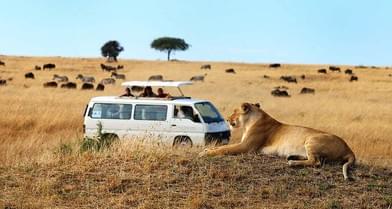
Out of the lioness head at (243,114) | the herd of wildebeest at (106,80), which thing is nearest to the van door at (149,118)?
the lioness head at (243,114)

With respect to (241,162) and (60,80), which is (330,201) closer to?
(241,162)

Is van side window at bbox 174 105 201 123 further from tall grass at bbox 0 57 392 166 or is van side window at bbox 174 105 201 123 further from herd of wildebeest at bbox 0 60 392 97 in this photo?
herd of wildebeest at bbox 0 60 392 97

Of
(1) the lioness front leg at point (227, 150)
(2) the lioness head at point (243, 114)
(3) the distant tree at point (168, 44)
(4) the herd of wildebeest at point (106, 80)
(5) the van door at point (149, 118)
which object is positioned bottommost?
(4) the herd of wildebeest at point (106, 80)

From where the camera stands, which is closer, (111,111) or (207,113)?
(207,113)

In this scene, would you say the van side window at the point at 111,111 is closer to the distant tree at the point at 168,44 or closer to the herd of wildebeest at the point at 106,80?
the herd of wildebeest at the point at 106,80

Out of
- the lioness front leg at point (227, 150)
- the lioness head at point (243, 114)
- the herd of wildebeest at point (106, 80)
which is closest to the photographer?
the lioness front leg at point (227, 150)

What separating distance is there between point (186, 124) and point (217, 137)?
824 mm

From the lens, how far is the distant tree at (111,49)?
92938 millimetres

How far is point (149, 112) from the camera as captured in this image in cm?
1925

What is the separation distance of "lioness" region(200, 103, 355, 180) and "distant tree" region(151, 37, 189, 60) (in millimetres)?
89365

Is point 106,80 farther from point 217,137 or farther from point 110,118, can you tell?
point 217,137

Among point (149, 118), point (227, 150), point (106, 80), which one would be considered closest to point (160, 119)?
point (149, 118)

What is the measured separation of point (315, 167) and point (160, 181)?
6.93ft

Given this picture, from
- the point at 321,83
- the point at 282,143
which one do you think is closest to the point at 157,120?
the point at 282,143
